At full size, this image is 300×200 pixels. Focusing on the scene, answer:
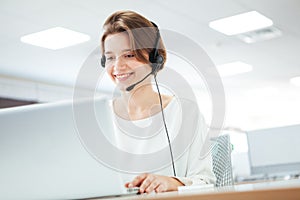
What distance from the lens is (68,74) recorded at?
6.14 meters

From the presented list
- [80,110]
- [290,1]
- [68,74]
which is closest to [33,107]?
[80,110]

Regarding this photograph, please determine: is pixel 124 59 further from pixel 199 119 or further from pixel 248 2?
pixel 248 2

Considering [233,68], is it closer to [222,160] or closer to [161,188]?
[222,160]

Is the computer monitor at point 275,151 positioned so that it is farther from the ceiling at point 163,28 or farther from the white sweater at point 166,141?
the white sweater at point 166,141

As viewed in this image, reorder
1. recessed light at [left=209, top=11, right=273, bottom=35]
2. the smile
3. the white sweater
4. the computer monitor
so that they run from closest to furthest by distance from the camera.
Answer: the white sweater
the smile
the computer monitor
recessed light at [left=209, top=11, right=273, bottom=35]

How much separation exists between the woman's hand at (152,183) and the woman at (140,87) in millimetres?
300

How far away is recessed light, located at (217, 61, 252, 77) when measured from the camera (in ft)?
20.7

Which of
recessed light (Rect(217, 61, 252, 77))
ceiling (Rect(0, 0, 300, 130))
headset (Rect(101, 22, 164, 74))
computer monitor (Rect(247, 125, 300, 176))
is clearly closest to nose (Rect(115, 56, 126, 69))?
headset (Rect(101, 22, 164, 74))

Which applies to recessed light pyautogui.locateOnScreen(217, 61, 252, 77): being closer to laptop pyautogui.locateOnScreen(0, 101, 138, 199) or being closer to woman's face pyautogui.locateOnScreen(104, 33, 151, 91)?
woman's face pyautogui.locateOnScreen(104, 33, 151, 91)

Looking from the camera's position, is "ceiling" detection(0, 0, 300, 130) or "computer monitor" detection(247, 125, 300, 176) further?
"ceiling" detection(0, 0, 300, 130)

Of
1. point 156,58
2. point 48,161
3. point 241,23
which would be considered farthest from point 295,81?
point 48,161

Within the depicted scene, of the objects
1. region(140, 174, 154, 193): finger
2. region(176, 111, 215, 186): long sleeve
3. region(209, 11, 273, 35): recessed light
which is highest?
region(209, 11, 273, 35): recessed light

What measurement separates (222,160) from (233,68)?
4.87 metres

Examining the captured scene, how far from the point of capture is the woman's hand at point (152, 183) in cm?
100
